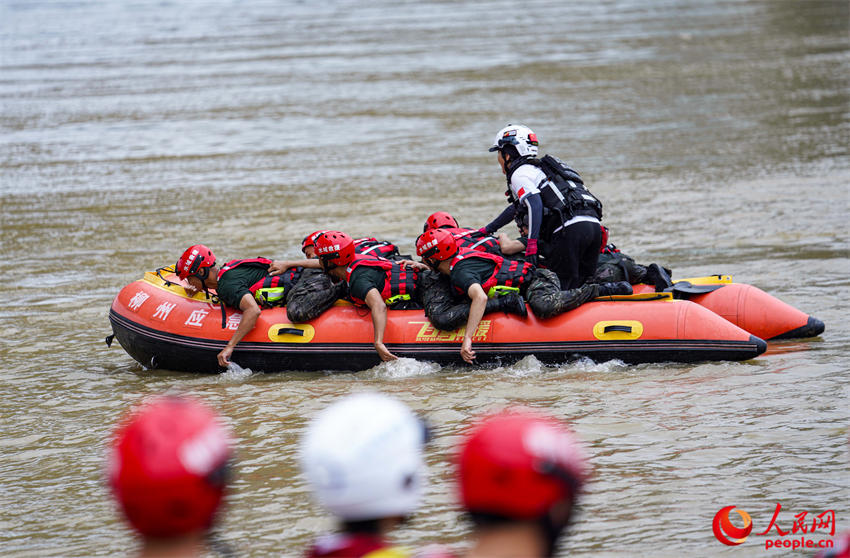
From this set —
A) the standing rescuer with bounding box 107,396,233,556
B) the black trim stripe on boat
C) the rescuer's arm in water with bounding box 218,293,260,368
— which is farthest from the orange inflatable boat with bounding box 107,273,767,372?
the standing rescuer with bounding box 107,396,233,556

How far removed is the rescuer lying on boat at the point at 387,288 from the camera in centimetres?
825

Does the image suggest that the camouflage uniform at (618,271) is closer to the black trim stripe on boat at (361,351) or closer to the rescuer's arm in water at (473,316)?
the black trim stripe on boat at (361,351)

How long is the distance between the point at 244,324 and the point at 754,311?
4.21 m

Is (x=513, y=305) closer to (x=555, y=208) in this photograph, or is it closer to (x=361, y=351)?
(x=555, y=208)

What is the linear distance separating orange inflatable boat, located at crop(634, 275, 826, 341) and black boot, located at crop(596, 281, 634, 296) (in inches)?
20.6

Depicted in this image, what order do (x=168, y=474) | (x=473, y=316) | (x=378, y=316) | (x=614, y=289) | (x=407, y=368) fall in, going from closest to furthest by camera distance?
(x=168, y=474) → (x=473, y=316) → (x=378, y=316) → (x=407, y=368) → (x=614, y=289)

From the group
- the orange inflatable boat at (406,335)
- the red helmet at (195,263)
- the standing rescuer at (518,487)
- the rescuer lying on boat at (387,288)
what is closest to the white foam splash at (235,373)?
the orange inflatable boat at (406,335)

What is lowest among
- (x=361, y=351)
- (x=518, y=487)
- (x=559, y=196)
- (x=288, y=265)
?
(x=361, y=351)

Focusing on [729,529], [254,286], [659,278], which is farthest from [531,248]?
[729,529]

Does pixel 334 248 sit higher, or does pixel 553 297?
pixel 334 248

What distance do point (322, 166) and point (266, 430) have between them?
35.5 ft

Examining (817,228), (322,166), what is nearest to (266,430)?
(817,228)

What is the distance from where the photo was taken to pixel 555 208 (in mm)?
8414

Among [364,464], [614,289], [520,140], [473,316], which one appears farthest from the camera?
[520,140]
